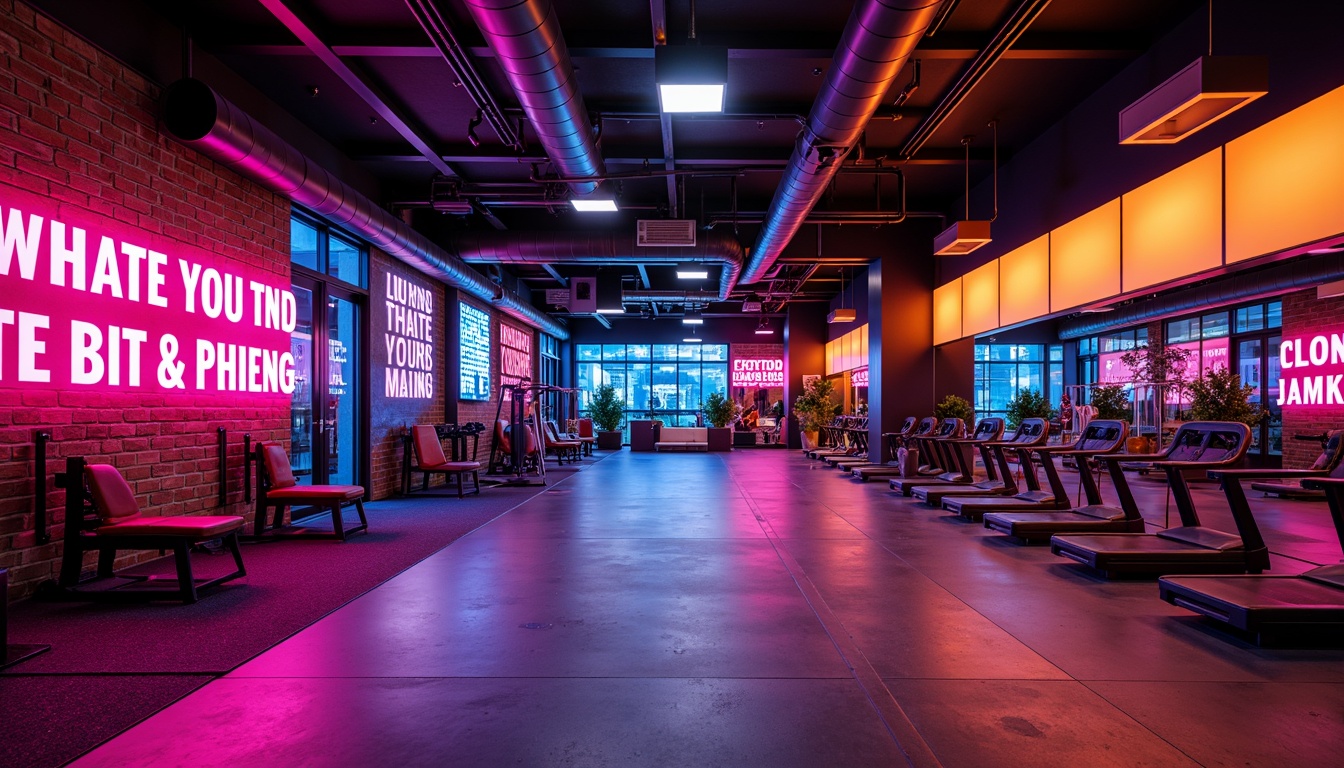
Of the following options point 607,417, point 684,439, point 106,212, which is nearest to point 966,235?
point 106,212

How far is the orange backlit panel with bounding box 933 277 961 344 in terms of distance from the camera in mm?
10203

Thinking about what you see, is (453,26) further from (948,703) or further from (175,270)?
(948,703)

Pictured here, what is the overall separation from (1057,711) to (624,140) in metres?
7.09

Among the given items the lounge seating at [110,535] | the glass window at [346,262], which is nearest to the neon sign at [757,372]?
the glass window at [346,262]

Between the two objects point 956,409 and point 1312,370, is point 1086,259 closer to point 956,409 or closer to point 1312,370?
point 956,409

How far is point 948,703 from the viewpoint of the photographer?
254 centimetres

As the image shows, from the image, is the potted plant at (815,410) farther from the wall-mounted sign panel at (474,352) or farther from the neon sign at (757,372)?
the wall-mounted sign panel at (474,352)

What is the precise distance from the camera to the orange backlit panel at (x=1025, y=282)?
7867mm

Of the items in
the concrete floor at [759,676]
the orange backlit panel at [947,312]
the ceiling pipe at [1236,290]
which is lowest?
the concrete floor at [759,676]

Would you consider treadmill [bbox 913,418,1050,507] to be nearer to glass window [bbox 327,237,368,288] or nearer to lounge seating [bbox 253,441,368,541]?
lounge seating [bbox 253,441,368,541]

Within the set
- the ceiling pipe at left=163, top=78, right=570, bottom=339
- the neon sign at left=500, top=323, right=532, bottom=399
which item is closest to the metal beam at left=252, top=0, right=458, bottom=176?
the ceiling pipe at left=163, top=78, right=570, bottom=339

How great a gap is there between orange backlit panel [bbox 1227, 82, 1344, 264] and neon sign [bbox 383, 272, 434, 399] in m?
8.80

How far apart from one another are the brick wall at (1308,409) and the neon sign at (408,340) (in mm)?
13368

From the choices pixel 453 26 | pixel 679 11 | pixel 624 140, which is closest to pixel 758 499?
Answer: pixel 624 140
